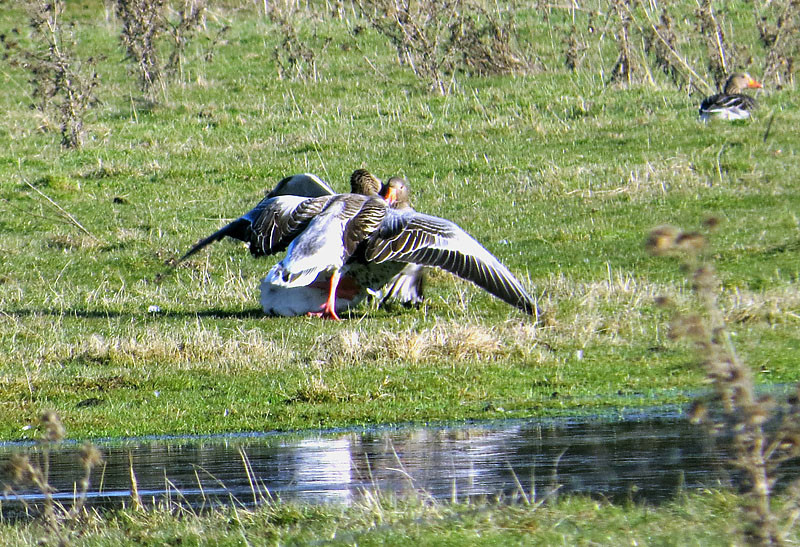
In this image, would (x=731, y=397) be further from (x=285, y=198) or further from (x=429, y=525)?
(x=285, y=198)

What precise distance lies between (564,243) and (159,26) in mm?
14260

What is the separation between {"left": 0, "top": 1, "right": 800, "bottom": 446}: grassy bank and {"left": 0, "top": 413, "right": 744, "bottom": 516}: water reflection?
0.66 m

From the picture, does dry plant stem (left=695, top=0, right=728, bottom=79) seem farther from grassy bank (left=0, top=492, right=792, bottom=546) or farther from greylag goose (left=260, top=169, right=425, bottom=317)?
grassy bank (left=0, top=492, right=792, bottom=546)

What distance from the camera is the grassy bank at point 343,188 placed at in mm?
10227

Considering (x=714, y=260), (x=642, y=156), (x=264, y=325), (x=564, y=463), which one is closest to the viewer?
(x=564, y=463)

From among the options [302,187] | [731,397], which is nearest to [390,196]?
[302,187]

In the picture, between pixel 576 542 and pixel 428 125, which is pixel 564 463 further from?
pixel 428 125

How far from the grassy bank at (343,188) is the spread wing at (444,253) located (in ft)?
1.30

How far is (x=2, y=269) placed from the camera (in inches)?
651

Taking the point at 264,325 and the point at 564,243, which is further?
the point at 564,243

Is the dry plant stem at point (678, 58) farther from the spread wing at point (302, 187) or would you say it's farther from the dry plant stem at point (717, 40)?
the spread wing at point (302, 187)

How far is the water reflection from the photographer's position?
671 cm

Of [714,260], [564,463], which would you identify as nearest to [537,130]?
[714,260]

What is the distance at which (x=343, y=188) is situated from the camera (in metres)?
20.6
